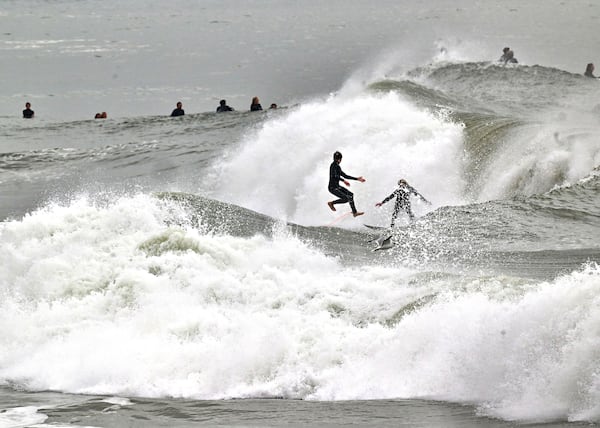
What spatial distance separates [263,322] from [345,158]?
A: 476 inches

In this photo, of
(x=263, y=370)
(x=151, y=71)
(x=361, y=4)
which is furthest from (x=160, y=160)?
(x=361, y=4)

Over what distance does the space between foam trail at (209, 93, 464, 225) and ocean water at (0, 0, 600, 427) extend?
6 centimetres

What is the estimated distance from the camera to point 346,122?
83.4 feet

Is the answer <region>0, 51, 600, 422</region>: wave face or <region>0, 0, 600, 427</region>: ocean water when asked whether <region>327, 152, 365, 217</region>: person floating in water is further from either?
<region>0, 0, 600, 427</region>: ocean water

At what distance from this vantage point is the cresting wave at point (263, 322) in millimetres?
9672

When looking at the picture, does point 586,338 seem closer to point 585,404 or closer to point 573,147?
point 585,404

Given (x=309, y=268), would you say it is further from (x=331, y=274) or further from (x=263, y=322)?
(x=263, y=322)

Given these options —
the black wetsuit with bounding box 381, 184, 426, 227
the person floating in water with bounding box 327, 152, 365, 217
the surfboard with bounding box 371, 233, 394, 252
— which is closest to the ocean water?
the surfboard with bounding box 371, 233, 394, 252

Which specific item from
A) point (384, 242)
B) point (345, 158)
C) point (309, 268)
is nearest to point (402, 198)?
point (384, 242)

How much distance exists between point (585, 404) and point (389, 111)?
57.1 feet

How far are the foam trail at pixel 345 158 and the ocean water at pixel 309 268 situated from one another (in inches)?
2.5

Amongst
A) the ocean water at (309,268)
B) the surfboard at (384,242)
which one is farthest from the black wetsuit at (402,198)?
the surfboard at (384,242)

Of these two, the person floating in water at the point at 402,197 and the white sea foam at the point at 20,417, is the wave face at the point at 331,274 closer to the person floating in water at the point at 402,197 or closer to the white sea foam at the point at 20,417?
the person floating in water at the point at 402,197

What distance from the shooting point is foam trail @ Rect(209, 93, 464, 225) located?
22.3m
